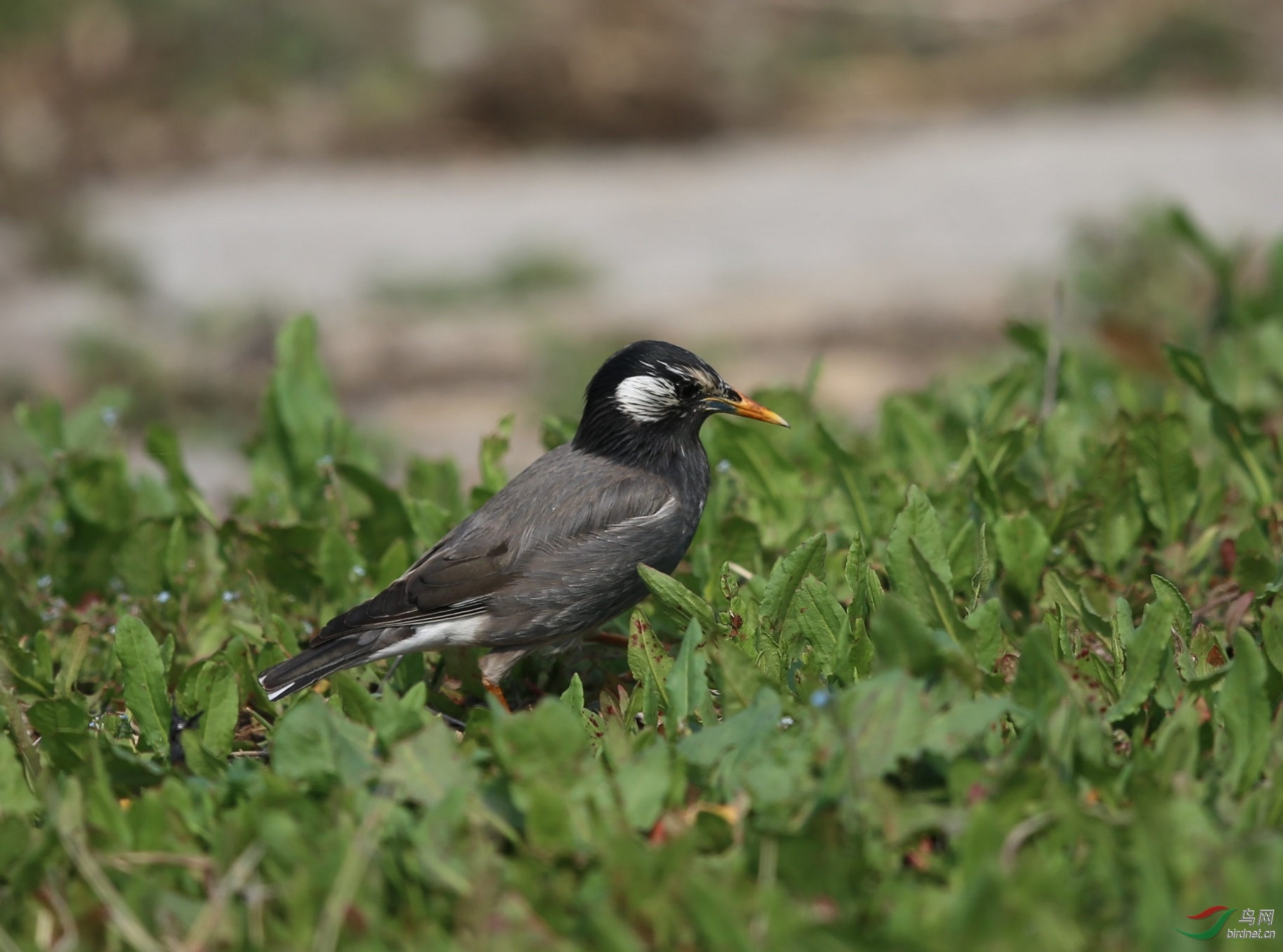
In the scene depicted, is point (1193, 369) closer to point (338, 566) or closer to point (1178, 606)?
point (1178, 606)

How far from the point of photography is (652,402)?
4.67m

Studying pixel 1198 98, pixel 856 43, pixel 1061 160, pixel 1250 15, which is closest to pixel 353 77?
pixel 856 43

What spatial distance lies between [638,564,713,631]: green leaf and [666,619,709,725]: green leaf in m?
0.28

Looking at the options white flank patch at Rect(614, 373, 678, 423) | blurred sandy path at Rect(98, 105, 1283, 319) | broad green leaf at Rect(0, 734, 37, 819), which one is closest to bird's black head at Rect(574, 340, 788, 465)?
white flank patch at Rect(614, 373, 678, 423)

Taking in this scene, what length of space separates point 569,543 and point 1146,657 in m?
1.79

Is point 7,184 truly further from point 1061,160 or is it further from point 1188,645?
point 1188,645

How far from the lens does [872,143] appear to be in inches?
536

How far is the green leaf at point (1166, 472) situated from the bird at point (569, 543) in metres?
1.16

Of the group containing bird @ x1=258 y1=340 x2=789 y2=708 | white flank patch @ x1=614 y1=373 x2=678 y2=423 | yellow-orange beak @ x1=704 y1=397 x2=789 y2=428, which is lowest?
bird @ x1=258 y1=340 x2=789 y2=708

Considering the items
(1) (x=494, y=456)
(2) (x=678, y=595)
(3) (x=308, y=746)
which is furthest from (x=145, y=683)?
(1) (x=494, y=456)

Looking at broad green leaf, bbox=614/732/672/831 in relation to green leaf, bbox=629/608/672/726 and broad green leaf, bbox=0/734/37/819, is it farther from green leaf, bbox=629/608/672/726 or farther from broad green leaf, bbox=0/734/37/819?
broad green leaf, bbox=0/734/37/819

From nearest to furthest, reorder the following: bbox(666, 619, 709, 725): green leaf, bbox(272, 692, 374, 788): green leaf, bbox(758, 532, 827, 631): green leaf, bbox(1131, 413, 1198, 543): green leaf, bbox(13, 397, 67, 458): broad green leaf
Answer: bbox(272, 692, 374, 788): green leaf → bbox(666, 619, 709, 725): green leaf → bbox(758, 532, 827, 631): green leaf → bbox(1131, 413, 1198, 543): green leaf → bbox(13, 397, 67, 458): broad green leaf

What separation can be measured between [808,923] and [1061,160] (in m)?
10.9

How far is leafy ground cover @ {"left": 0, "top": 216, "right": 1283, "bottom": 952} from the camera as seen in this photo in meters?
2.66
